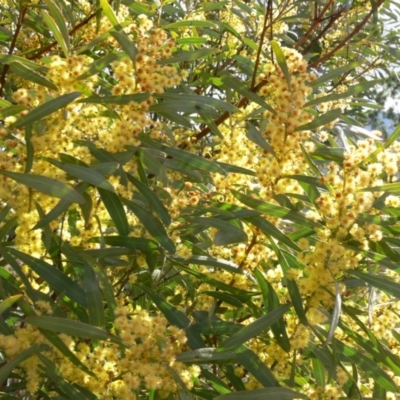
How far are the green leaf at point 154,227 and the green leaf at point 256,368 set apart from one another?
31 cm

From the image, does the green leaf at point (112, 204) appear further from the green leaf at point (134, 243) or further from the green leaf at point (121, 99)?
the green leaf at point (121, 99)

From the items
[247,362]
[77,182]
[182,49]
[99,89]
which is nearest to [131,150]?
[77,182]

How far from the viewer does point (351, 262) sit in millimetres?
1739

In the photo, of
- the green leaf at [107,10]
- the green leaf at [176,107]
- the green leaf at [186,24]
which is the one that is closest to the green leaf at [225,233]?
the green leaf at [176,107]

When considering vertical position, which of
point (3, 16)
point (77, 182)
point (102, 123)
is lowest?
point (77, 182)

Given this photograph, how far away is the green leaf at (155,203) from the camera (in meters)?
1.79

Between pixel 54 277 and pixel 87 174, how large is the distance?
0.93ft

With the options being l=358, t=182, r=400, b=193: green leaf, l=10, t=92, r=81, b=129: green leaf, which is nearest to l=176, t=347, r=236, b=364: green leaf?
l=358, t=182, r=400, b=193: green leaf

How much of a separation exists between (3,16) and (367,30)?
7.08 ft

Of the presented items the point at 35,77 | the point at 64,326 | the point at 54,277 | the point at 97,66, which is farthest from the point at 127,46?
the point at 64,326

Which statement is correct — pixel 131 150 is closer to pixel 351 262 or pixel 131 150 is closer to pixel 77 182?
pixel 77 182

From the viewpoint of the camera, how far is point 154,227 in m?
1.78

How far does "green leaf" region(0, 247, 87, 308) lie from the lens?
1.70m

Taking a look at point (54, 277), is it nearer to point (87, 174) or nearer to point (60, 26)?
point (87, 174)
